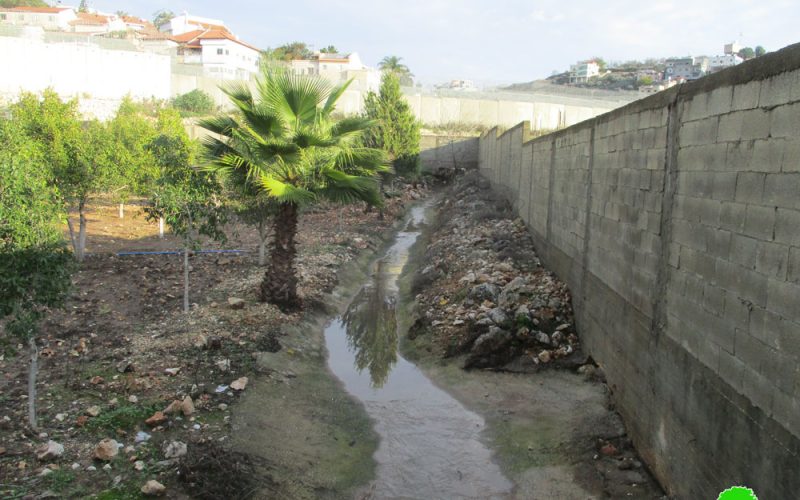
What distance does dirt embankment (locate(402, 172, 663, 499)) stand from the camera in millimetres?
6152

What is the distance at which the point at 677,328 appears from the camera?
17.3 ft

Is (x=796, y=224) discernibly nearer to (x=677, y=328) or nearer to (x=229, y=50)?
(x=677, y=328)

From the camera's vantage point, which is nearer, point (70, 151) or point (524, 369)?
point (524, 369)

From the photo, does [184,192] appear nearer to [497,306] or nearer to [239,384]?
[239,384]

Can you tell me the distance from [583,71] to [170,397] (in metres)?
128

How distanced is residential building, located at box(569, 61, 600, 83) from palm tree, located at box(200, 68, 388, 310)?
109761 millimetres

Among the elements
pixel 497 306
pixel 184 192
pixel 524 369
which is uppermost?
pixel 184 192

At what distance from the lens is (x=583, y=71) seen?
121562mm

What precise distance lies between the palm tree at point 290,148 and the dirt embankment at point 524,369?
2.72m

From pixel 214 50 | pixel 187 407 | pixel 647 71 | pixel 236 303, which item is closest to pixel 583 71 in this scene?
pixel 647 71

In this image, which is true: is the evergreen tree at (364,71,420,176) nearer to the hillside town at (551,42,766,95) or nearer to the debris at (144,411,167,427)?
the debris at (144,411,167,427)

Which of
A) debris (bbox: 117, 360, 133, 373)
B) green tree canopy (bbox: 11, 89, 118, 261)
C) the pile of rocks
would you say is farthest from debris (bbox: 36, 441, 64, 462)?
green tree canopy (bbox: 11, 89, 118, 261)

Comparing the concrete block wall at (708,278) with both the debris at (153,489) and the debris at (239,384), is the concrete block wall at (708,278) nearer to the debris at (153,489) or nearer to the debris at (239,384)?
the debris at (153,489)

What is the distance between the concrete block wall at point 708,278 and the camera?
3.70 meters
